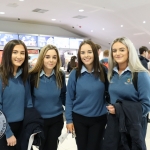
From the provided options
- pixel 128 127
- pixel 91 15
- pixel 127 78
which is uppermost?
pixel 91 15

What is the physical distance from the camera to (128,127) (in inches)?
67.6

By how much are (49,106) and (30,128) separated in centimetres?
34

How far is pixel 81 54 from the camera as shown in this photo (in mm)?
2186

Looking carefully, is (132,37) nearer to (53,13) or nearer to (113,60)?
(53,13)

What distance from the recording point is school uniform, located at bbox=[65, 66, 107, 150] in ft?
6.95

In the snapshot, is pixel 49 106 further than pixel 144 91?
Yes

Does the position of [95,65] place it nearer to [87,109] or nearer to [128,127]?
[87,109]

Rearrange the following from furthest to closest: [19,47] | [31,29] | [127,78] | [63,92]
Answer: [31,29], [63,92], [19,47], [127,78]

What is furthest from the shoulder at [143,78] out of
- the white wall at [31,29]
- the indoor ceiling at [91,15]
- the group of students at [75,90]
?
the white wall at [31,29]

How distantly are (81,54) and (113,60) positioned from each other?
352 mm

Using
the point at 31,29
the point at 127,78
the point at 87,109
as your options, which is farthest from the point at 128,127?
the point at 31,29

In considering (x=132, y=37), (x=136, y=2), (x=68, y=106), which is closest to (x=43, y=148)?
(x=68, y=106)

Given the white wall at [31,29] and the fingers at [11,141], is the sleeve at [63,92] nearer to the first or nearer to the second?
the fingers at [11,141]

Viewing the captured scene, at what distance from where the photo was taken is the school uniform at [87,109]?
2.12 meters
